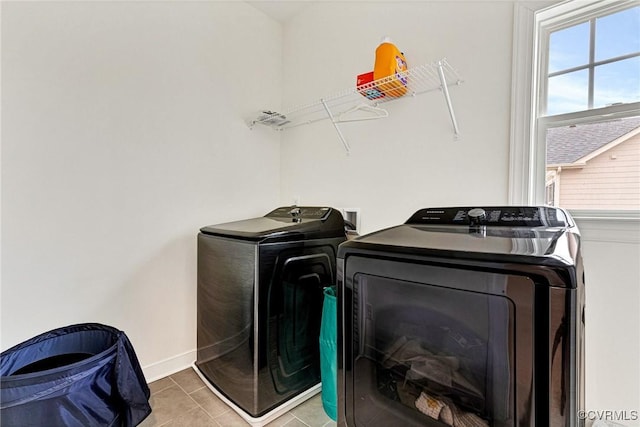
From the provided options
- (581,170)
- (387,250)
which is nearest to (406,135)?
(581,170)

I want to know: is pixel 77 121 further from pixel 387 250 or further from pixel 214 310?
pixel 387 250

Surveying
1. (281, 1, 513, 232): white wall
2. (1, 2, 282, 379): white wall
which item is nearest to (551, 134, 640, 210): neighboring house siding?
(281, 1, 513, 232): white wall

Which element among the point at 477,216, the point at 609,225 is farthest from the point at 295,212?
the point at 609,225

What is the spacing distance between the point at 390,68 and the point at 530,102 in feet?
2.30

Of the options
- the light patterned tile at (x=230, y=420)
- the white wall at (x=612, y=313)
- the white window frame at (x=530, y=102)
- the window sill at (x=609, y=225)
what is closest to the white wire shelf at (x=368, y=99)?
the white window frame at (x=530, y=102)

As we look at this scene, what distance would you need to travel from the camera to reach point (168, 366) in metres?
1.91

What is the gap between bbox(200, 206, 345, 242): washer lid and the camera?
150 cm

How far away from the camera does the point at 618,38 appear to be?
126 centimetres

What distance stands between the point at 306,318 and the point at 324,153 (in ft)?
3.88

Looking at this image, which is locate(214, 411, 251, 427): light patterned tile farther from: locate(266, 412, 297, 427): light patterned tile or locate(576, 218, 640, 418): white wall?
locate(576, 218, 640, 418): white wall

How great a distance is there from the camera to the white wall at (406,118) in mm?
1457

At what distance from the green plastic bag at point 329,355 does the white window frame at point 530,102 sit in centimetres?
102

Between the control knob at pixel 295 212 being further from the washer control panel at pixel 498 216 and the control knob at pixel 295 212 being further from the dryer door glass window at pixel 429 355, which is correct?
the dryer door glass window at pixel 429 355

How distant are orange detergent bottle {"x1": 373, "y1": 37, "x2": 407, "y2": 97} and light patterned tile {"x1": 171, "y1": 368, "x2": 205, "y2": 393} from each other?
6.83ft
